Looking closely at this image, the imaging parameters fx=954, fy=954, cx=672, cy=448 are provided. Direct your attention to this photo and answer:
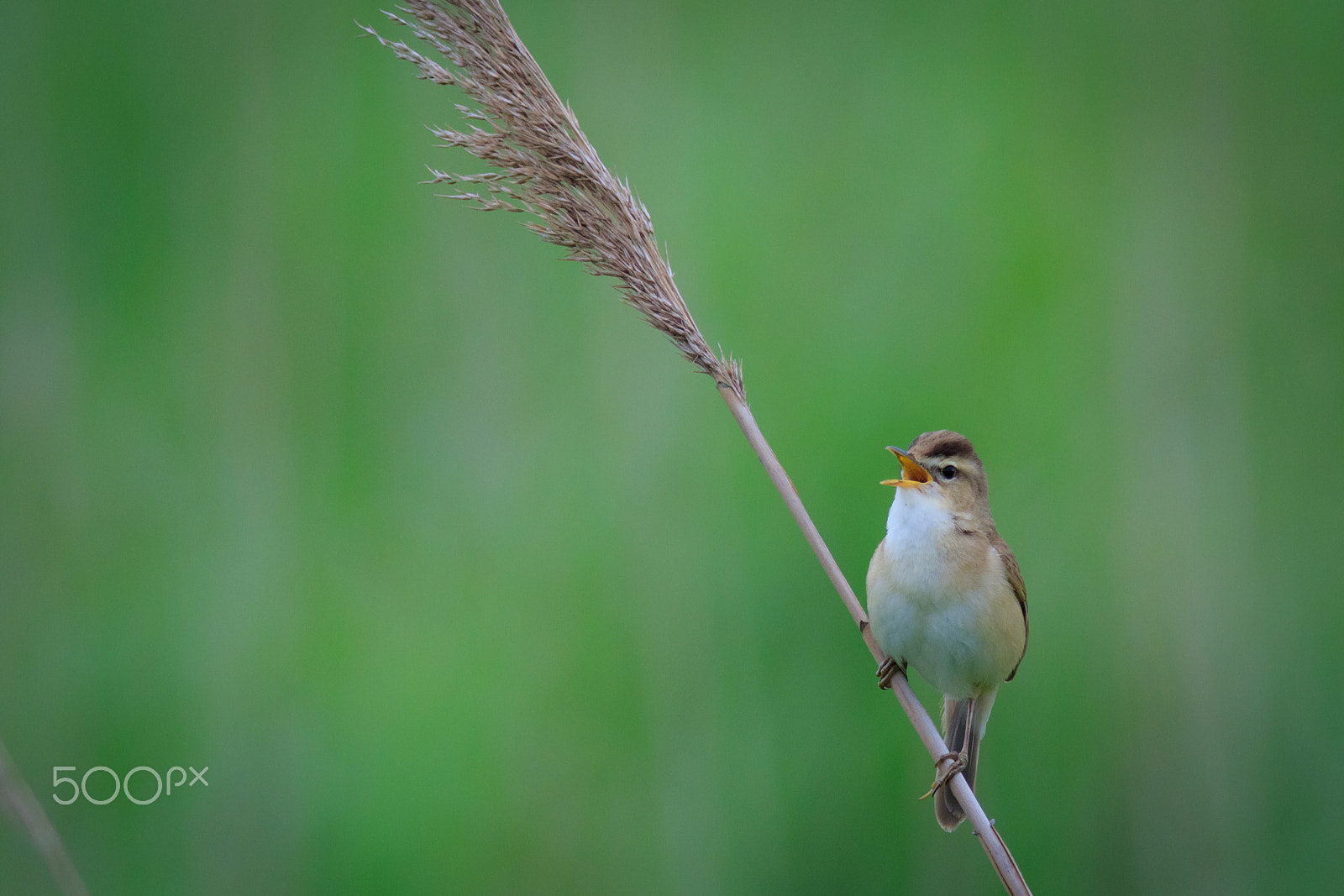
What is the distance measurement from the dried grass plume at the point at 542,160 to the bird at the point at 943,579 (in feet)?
1.66

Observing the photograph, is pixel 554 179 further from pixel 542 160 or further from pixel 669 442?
pixel 669 442

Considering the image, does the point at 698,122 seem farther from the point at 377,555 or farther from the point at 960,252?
the point at 377,555

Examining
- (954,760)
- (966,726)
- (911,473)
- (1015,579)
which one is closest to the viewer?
(954,760)

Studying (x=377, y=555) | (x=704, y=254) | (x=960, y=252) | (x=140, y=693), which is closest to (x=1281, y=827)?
(x=960, y=252)

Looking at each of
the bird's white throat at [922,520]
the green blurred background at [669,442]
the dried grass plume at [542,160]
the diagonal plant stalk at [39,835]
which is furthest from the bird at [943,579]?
the diagonal plant stalk at [39,835]

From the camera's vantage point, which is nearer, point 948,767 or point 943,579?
point 948,767

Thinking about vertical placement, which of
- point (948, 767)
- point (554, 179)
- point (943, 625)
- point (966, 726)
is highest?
point (554, 179)

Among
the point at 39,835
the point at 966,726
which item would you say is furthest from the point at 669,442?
the point at 39,835

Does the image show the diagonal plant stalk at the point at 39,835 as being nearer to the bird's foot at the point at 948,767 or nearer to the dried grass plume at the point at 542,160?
the dried grass plume at the point at 542,160

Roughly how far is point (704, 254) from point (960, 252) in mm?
884

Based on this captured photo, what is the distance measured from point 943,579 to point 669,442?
1.63m

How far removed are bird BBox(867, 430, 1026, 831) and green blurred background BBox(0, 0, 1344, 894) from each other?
1.10 metres

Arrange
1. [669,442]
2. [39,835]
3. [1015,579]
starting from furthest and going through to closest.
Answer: [669,442]
[1015,579]
[39,835]

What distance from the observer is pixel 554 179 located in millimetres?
1396
